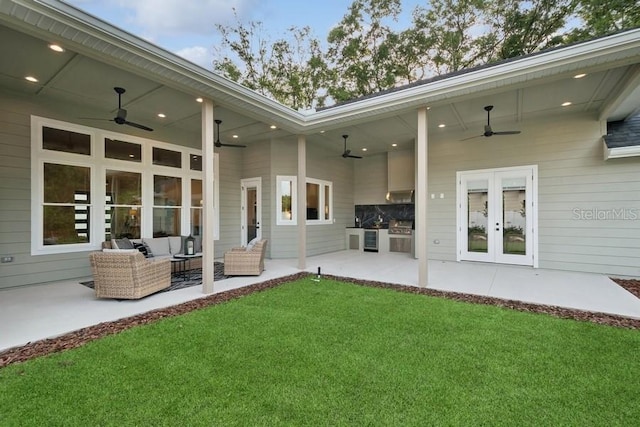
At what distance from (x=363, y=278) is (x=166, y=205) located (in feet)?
16.8

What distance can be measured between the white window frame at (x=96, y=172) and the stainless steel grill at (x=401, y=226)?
20.0 feet

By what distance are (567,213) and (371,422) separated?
678cm

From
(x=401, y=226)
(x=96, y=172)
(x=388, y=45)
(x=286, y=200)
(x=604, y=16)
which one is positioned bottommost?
(x=401, y=226)

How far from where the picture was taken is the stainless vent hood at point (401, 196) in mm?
9420

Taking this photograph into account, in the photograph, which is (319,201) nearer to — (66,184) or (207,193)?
(207,193)

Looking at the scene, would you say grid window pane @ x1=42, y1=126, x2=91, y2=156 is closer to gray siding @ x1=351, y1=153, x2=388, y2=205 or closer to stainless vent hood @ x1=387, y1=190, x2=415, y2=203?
gray siding @ x1=351, y1=153, x2=388, y2=205

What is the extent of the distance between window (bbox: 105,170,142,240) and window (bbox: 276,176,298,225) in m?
3.41

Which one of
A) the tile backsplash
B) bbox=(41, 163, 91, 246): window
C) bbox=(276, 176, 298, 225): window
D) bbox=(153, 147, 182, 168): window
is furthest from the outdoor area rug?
the tile backsplash

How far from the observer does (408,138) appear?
26.1 ft

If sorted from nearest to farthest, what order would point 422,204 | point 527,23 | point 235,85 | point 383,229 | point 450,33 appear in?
point 235,85
point 422,204
point 383,229
point 527,23
point 450,33

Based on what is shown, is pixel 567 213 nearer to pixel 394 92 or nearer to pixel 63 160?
pixel 394 92

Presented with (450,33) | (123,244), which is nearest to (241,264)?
(123,244)

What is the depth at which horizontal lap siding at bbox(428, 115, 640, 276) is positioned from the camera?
567 cm

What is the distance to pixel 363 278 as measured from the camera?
569cm
